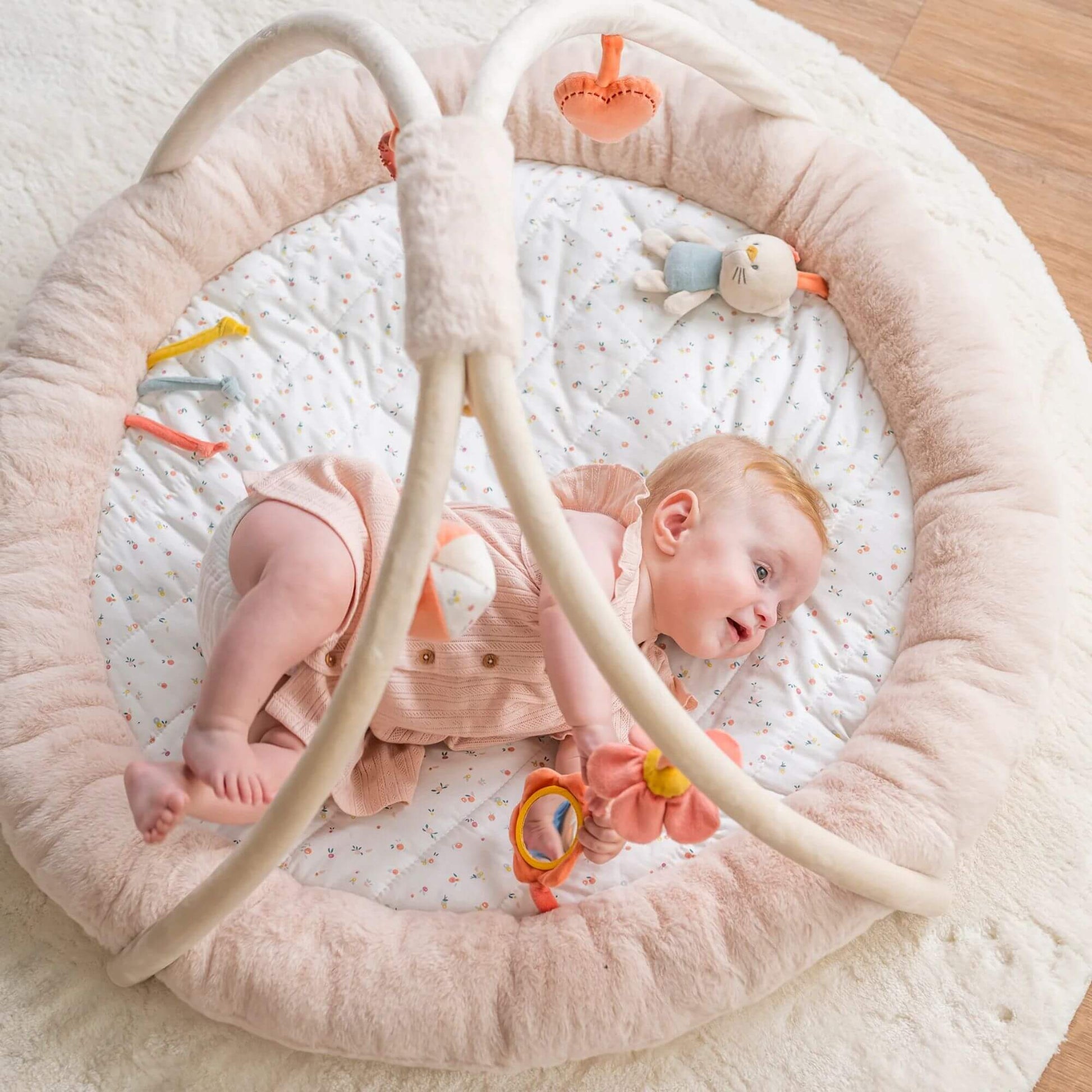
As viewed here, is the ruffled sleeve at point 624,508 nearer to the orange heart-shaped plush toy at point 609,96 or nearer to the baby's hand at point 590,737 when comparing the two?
the baby's hand at point 590,737

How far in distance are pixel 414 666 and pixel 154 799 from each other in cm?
28

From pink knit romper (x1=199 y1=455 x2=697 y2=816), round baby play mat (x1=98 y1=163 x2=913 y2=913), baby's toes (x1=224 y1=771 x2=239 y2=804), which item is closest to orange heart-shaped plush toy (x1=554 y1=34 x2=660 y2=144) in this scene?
round baby play mat (x1=98 y1=163 x2=913 y2=913)

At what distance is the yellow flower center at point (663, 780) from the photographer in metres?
0.78

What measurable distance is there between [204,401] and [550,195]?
1.68 feet

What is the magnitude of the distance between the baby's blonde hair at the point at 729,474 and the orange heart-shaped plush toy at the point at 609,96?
0.34 m

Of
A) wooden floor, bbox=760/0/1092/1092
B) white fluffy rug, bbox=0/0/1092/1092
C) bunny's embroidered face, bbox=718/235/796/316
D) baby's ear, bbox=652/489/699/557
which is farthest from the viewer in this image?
wooden floor, bbox=760/0/1092/1092

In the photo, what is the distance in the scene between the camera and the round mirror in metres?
0.95

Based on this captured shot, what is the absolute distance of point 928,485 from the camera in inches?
47.0

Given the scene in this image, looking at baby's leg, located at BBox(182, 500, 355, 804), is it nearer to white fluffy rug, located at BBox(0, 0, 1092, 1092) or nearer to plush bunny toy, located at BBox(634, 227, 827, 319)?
white fluffy rug, located at BBox(0, 0, 1092, 1092)

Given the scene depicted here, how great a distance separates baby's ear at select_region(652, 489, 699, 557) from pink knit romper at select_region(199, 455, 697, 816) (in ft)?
0.08

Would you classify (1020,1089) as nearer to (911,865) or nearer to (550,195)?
(911,865)

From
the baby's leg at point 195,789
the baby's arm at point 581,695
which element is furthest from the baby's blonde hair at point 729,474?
the baby's leg at point 195,789

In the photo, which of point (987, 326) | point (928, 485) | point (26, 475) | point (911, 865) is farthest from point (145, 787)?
point (987, 326)

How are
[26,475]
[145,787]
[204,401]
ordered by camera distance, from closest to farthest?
[145,787] → [26,475] → [204,401]
